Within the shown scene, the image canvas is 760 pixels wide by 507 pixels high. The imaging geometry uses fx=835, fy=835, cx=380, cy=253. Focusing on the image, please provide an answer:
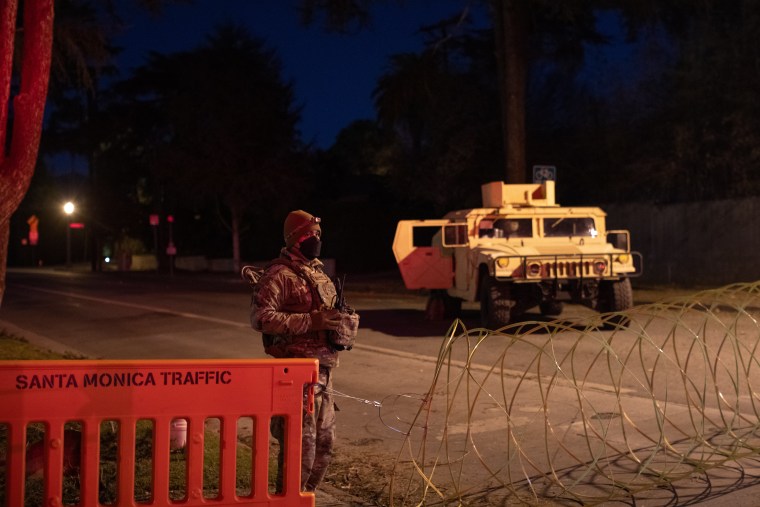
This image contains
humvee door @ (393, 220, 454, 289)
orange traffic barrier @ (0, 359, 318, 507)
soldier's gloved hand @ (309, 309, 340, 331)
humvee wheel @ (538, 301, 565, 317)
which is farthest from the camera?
humvee wheel @ (538, 301, 565, 317)

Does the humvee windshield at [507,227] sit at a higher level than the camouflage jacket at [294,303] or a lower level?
higher

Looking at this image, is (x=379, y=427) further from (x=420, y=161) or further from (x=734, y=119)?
(x=420, y=161)

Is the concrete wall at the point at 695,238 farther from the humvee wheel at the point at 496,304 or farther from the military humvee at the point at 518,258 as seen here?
the humvee wheel at the point at 496,304

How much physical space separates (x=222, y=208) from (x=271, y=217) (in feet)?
12.0

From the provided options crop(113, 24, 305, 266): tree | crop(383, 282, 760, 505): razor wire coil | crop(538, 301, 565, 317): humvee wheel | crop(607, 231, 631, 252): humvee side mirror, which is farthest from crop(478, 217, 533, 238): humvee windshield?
crop(113, 24, 305, 266): tree

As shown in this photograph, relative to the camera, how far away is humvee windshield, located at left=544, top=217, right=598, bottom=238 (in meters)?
14.6

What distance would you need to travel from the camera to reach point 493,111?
28.3 m

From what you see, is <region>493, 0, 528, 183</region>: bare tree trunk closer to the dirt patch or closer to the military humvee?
the military humvee

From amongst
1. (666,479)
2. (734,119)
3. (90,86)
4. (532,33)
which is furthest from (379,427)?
(532,33)

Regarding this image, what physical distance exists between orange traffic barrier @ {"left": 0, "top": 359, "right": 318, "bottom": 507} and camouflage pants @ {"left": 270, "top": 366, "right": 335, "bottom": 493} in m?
0.31

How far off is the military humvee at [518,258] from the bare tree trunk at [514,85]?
281 inches

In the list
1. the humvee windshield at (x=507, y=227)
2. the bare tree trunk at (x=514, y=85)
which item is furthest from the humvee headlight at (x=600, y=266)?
the bare tree trunk at (x=514, y=85)

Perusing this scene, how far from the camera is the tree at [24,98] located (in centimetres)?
719

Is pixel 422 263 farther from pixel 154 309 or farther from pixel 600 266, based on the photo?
pixel 154 309
